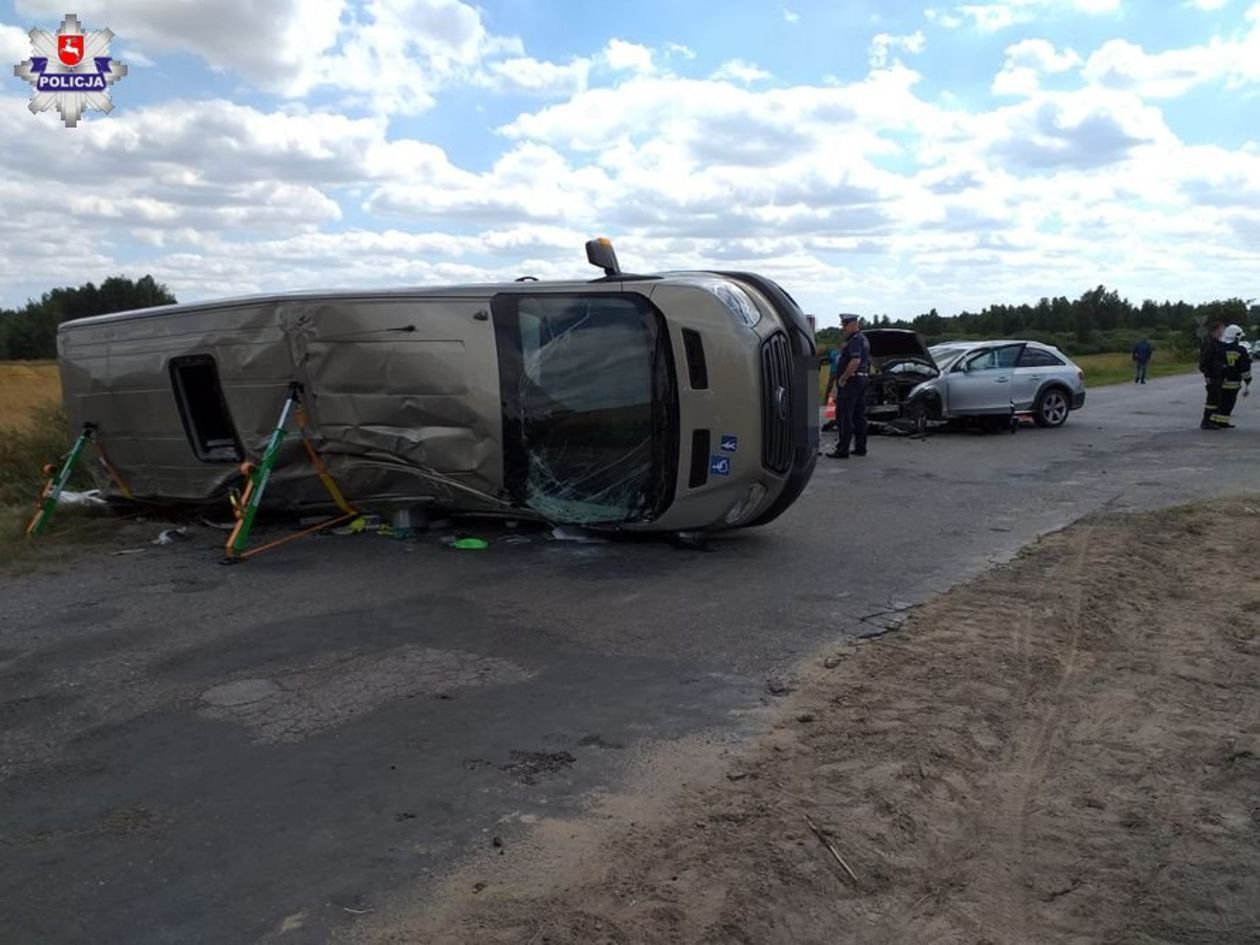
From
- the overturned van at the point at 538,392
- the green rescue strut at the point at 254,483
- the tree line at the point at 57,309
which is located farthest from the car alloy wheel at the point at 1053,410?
the tree line at the point at 57,309

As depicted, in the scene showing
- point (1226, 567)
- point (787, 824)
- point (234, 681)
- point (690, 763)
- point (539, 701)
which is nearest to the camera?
point (787, 824)

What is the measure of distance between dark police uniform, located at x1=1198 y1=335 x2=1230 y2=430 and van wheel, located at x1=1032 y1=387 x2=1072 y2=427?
7.14ft

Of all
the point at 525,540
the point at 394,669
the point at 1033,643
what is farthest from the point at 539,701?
the point at 525,540

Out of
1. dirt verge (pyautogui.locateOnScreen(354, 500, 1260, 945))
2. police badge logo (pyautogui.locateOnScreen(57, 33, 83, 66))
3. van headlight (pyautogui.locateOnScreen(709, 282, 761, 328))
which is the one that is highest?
police badge logo (pyautogui.locateOnScreen(57, 33, 83, 66))

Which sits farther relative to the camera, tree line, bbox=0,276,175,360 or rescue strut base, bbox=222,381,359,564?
tree line, bbox=0,276,175,360

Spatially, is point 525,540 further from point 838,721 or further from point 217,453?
point 838,721

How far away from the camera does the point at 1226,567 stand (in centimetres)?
698

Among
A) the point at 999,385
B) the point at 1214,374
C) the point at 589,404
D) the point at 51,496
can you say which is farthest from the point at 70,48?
the point at 1214,374

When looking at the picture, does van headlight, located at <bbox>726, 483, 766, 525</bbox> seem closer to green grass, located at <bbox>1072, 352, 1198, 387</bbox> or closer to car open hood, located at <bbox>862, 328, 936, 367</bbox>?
car open hood, located at <bbox>862, 328, 936, 367</bbox>

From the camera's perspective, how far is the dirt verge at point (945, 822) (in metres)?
2.94

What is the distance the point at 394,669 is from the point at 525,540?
319cm

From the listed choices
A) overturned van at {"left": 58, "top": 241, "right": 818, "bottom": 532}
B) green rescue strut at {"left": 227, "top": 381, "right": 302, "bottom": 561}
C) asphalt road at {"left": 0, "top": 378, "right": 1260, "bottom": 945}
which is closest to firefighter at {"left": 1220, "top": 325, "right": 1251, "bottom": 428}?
asphalt road at {"left": 0, "top": 378, "right": 1260, "bottom": 945}

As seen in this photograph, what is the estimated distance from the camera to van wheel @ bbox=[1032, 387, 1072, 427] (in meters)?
17.9

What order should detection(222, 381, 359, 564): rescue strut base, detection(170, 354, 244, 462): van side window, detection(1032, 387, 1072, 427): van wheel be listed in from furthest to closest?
detection(1032, 387, 1072, 427): van wheel, detection(170, 354, 244, 462): van side window, detection(222, 381, 359, 564): rescue strut base
